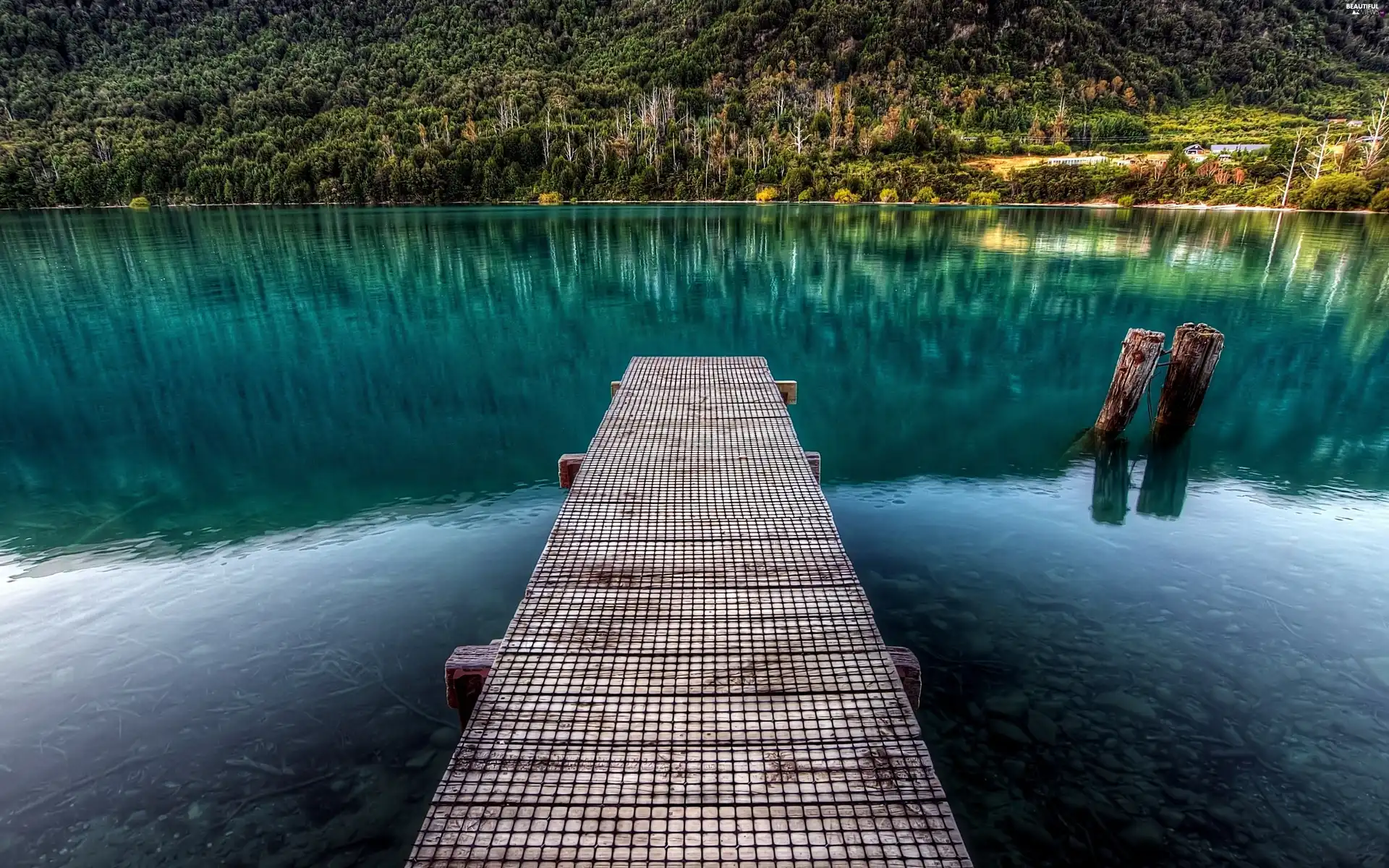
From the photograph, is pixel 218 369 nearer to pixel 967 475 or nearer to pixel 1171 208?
pixel 967 475

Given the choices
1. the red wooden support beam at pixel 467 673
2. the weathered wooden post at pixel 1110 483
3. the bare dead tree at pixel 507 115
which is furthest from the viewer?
the bare dead tree at pixel 507 115

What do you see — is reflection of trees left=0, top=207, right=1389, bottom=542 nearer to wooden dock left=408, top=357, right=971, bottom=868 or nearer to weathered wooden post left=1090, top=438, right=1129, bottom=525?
weathered wooden post left=1090, top=438, right=1129, bottom=525

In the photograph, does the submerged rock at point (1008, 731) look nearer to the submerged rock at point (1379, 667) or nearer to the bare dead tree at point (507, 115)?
the submerged rock at point (1379, 667)

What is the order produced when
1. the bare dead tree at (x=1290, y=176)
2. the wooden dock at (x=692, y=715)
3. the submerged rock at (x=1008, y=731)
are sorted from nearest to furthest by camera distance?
the wooden dock at (x=692, y=715)
the submerged rock at (x=1008, y=731)
the bare dead tree at (x=1290, y=176)

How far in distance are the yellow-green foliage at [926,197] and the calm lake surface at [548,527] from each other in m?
83.0

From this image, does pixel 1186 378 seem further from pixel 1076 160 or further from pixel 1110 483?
pixel 1076 160

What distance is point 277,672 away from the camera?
7676 mm

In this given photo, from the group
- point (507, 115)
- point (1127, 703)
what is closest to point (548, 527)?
point (1127, 703)

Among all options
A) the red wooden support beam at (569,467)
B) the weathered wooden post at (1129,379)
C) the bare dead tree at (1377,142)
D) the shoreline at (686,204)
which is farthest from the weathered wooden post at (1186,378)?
the bare dead tree at (1377,142)

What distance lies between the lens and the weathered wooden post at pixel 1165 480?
1215cm

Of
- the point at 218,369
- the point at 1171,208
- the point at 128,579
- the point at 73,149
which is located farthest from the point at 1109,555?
the point at 73,149

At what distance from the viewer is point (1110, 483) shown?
1320 centimetres

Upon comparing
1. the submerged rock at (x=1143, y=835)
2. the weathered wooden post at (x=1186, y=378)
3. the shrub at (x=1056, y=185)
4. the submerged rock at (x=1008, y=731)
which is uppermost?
the shrub at (x=1056, y=185)

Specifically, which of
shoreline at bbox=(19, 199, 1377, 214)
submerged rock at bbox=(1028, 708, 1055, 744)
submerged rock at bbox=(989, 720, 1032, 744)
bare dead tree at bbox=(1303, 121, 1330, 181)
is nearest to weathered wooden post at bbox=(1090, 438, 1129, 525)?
submerged rock at bbox=(1028, 708, 1055, 744)
